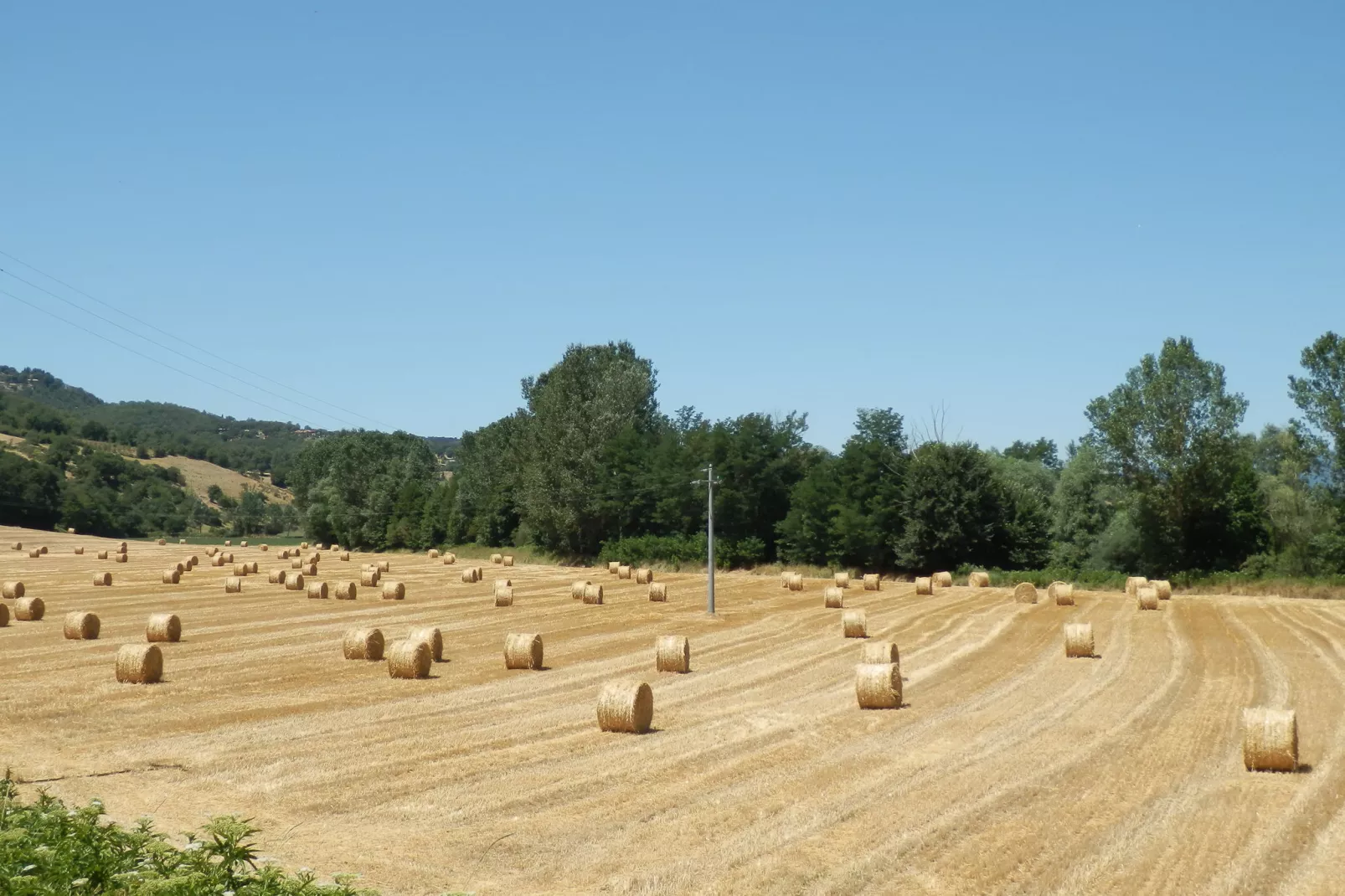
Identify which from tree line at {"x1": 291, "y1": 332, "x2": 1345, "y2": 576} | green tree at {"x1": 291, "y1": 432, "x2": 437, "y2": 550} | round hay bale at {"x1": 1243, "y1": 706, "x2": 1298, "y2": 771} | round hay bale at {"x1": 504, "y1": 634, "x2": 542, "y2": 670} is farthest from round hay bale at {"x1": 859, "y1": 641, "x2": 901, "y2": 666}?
green tree at {"x1": 291, "y1": 432, "x2": 437, "y2": 550}

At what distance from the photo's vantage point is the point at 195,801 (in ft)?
40.1

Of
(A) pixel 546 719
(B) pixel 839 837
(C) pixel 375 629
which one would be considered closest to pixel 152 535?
(C) pixel 375 629

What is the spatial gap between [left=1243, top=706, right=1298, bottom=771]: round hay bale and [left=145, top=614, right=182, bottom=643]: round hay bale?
69.7 ft

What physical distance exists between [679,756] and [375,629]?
11.1 metres

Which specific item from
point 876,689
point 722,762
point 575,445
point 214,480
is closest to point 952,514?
point 575,445

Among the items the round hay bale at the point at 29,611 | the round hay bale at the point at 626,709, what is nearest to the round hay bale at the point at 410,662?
the round hay bale at the point at 626,709

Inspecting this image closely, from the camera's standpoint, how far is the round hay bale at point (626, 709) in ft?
53.0

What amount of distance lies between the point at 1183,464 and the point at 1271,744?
45.4m

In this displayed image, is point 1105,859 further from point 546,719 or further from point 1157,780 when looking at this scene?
point 546,719

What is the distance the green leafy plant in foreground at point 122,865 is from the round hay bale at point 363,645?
14514mm

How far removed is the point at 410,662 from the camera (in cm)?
2116

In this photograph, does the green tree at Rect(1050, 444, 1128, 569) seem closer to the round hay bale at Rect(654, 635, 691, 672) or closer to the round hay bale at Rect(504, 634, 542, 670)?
the round hay bale at Rect(654, 635, 691, 672)

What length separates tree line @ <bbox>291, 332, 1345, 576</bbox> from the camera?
5403cm

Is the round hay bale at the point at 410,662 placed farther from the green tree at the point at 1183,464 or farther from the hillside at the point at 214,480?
the hillside at the point at 214,480
